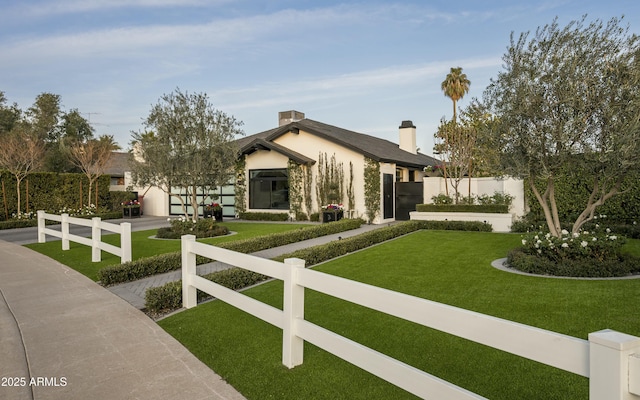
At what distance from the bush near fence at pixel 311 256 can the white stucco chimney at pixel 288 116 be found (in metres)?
11.4

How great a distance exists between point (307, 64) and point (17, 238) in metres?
12.6

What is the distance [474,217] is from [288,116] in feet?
42.5

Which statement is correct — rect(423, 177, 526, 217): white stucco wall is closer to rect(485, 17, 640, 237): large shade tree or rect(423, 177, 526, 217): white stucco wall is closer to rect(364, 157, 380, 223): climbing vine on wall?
rect(364, 157, 380, 223): climbing vine on wall

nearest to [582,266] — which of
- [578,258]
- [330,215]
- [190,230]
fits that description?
[578,258]

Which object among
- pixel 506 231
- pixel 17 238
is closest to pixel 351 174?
pixel 506 231

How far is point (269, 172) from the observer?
21891 mm

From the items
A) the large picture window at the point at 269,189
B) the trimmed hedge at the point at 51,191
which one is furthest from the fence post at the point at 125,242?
the trimmed hedge at the point at 51,191

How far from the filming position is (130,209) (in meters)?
23.7

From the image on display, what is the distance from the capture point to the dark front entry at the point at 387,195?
19391 mm

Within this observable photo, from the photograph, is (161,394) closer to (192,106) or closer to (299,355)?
(299,355)

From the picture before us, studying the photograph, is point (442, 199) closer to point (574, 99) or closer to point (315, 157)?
point (315, 157)

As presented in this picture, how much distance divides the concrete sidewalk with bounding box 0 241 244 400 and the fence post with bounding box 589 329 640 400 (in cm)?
269

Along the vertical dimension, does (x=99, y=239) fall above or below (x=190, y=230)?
above

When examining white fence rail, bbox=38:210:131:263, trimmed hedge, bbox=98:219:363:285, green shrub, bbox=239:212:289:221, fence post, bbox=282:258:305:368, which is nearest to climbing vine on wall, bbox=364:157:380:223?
green shrub, bbox=239:212:289:221
